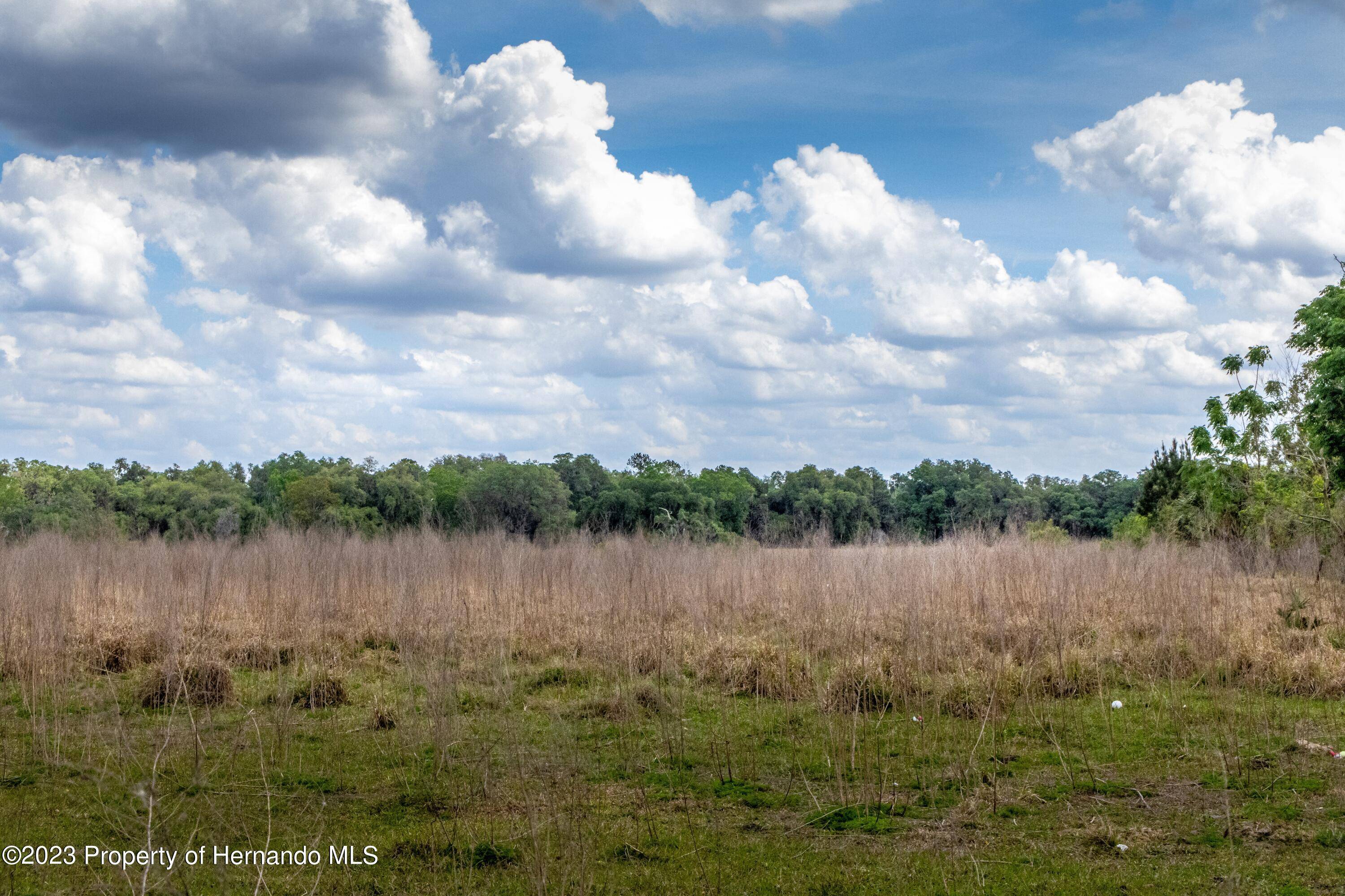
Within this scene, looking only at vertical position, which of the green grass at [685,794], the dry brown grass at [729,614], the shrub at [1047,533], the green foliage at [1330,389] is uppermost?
the green foliage at [1330,389]

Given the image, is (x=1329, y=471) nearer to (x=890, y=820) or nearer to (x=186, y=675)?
(x=890, y=820)

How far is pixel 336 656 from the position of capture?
11.6m

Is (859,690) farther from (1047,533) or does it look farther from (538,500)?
(538,500)

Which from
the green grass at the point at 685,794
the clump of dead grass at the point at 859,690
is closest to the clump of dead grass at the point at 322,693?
the green grass at the point at 685,794

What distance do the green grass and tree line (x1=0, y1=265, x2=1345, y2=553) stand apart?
922 centimetres

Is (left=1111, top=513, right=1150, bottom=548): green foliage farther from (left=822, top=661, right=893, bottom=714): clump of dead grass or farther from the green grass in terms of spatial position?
the green grass

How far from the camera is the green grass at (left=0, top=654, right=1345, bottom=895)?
5.74 metres

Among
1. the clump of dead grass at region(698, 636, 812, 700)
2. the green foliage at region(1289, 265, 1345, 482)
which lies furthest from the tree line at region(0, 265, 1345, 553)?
the clump of dead grass at region(698, 636, 812, 700)

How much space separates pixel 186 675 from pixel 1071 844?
8642mm

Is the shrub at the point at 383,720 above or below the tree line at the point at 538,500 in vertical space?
below

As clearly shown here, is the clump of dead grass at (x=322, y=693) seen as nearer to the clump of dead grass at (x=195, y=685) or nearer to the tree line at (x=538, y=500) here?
the clump of dead grass at (x=195, y=685)

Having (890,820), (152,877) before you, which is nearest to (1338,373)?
(890,820)

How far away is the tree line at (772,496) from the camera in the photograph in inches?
794

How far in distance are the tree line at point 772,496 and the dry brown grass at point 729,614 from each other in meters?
3.58
